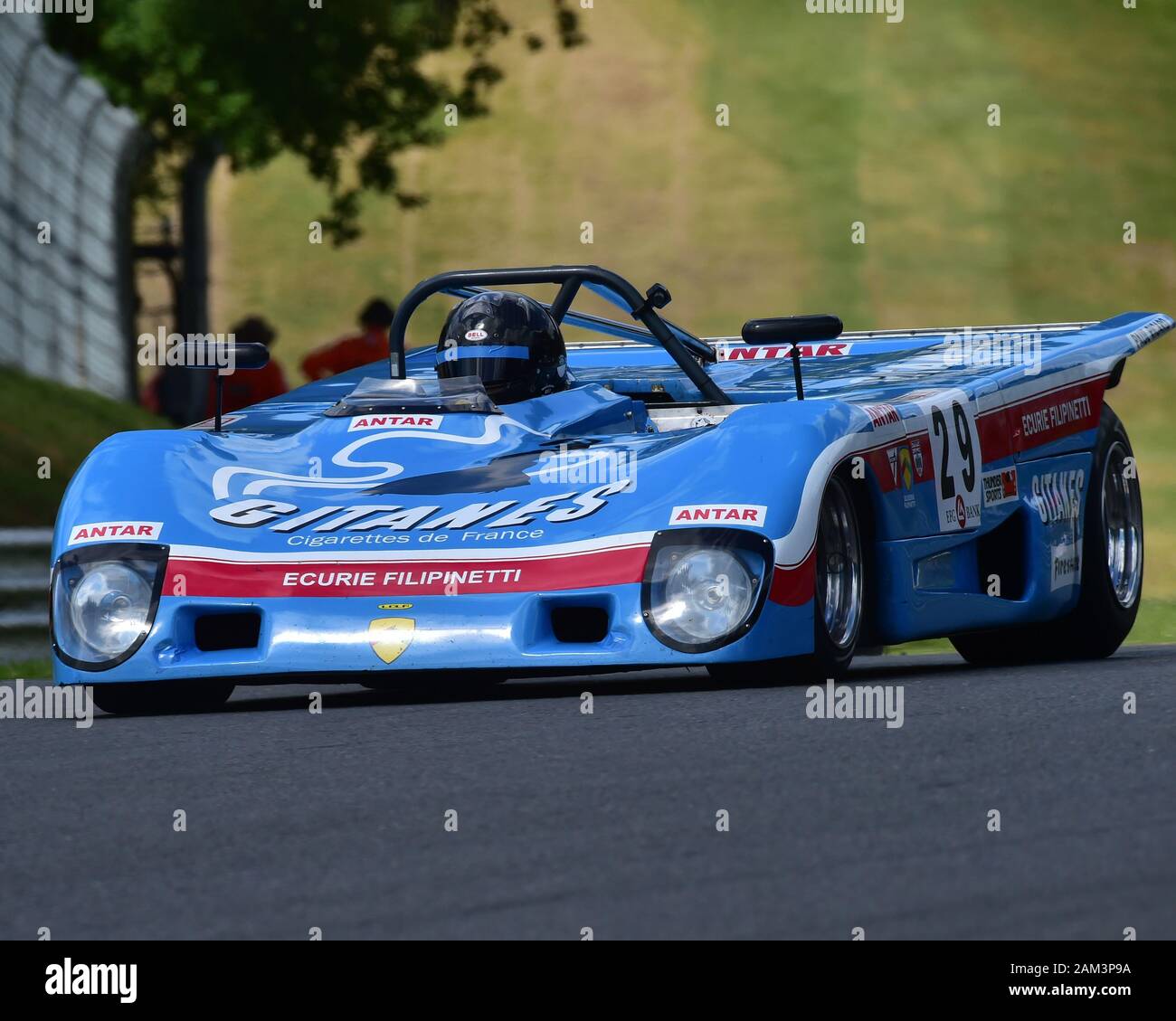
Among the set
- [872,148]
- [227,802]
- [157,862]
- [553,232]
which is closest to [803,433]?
[227,802]

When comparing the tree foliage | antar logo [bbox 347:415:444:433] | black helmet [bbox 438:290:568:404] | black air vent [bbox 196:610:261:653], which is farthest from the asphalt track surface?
the tree foliage

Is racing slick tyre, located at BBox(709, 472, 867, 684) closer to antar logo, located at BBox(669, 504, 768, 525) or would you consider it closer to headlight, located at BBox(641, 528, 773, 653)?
headlight, located at BBox(641, 528, 773, 653)

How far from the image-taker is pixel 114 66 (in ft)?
53.6

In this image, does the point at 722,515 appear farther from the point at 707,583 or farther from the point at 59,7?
the point at 59,7

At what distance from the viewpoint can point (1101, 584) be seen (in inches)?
347

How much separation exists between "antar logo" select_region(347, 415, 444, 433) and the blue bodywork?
16 mm

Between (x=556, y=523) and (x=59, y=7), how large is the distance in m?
10.8

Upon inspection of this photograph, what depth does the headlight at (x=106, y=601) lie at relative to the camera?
6852 millimetres
